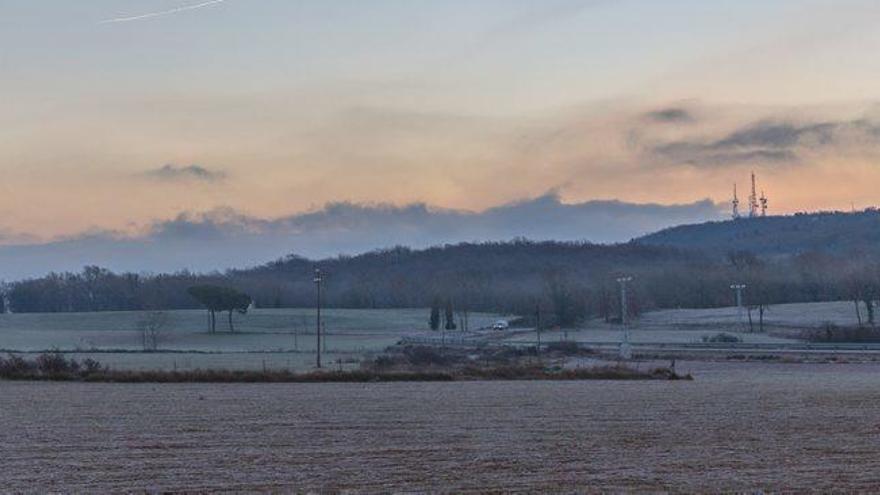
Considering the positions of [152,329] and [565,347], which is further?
[152,329]

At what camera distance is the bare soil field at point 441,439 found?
75.6 feet

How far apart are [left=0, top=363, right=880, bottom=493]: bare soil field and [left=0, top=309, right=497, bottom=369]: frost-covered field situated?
54.3m

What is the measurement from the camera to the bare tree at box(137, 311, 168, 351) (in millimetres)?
136500

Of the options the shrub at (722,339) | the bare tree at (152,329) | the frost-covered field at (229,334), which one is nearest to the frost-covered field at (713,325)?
the shrub at (722,339)

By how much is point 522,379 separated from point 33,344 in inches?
3652

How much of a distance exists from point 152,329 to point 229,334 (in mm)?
11109

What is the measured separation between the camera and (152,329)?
141m

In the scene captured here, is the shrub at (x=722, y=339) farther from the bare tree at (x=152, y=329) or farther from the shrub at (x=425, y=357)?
the bare tree at (x=152, y=329)

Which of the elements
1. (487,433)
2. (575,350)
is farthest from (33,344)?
(487,433)

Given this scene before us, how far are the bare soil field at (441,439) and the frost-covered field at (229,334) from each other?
5429cm

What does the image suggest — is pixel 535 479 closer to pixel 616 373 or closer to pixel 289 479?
pixel 289 479

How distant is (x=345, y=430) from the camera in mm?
32781

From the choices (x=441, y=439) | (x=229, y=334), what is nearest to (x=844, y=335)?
(x=229, y=334)

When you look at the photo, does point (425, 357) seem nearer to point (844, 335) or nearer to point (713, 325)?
point (844, 335)
